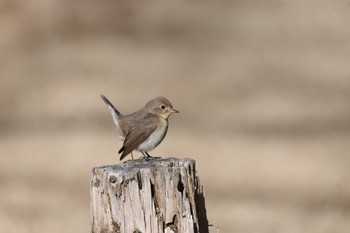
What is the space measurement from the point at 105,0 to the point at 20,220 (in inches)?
58.8

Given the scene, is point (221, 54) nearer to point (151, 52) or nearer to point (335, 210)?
point (151, 52)

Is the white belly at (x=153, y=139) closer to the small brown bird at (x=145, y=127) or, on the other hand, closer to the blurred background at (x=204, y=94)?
the small brown bird at (x=145, y=127)

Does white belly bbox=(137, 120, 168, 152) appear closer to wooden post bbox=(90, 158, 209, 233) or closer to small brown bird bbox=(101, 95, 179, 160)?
small brown bird bbox=(101, 95, 179, 160)

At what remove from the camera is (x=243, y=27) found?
20.4 ft

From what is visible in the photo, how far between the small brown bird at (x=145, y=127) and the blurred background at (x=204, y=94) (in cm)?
106

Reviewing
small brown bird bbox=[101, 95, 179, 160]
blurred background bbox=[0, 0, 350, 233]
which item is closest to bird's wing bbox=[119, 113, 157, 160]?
small brown bird bbox=[101, 95, 179, 160]

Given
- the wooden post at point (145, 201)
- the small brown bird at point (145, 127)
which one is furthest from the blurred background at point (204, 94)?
the wooden post at point (145, 201)

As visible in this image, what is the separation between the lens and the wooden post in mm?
3631

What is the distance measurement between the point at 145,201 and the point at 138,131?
1388 mm

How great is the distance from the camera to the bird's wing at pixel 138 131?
496 centimetres

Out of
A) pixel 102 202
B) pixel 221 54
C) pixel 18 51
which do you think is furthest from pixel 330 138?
pixel 102 202

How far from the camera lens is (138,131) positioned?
197 inches

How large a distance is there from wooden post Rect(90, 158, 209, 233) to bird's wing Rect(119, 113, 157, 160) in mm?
1224

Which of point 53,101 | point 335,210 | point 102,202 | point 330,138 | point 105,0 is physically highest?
point 105,0
